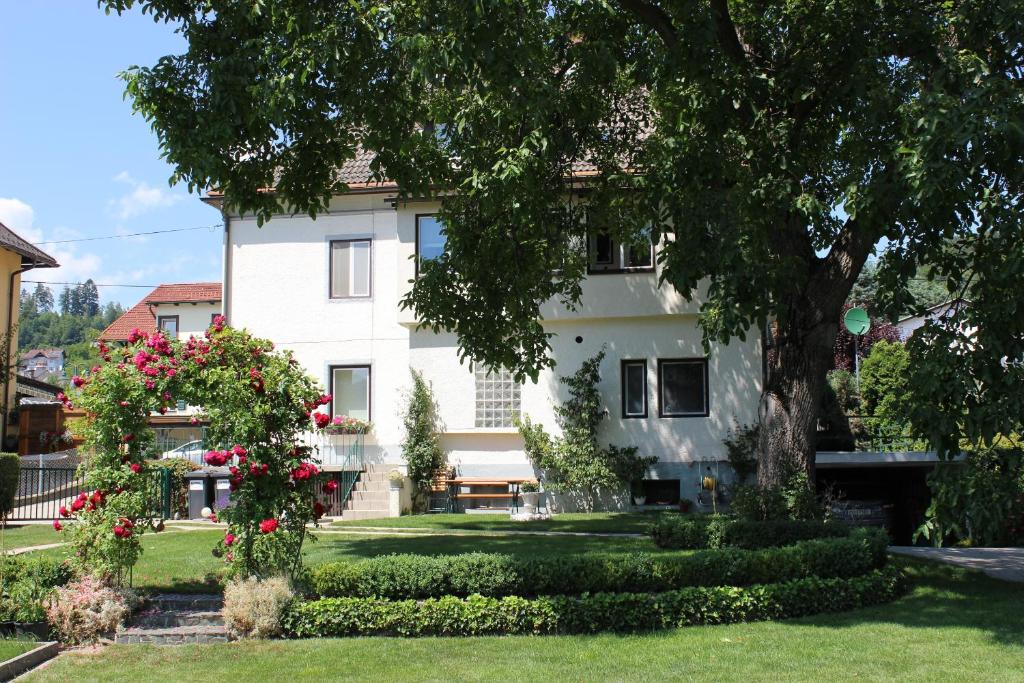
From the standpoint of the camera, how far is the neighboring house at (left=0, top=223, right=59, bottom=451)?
2773 centimetres

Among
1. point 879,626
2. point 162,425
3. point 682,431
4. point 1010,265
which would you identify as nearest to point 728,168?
point 1010,265

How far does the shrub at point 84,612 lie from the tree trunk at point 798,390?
930 centimetres

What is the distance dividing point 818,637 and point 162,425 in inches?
1110

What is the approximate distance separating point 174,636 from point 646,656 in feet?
17.3

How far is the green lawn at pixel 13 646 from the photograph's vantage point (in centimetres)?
945

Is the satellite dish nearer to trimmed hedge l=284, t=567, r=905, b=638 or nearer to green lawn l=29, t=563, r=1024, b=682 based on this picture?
green lawn l=29, t=563, r=1024, b=682

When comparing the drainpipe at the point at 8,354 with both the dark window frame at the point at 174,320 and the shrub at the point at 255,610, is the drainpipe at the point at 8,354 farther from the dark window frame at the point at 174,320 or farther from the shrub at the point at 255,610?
the shrub at the point at 255,610

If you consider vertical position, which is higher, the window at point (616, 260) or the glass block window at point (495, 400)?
the window at point (616, 260)

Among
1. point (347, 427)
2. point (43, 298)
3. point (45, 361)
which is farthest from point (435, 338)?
point (43, 298)

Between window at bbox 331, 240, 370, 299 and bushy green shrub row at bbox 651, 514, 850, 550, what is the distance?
11.7 m

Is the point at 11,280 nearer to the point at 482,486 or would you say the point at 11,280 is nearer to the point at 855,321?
the point at 482,486

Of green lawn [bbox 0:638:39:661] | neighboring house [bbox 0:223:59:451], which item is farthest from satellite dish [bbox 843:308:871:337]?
neighboring house [bbox 0:223:59:451]

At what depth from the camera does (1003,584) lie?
12.6 m

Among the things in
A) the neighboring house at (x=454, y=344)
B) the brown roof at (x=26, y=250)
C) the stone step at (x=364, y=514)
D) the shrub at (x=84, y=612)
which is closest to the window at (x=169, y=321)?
the brown roof at (x=26, y=250)
